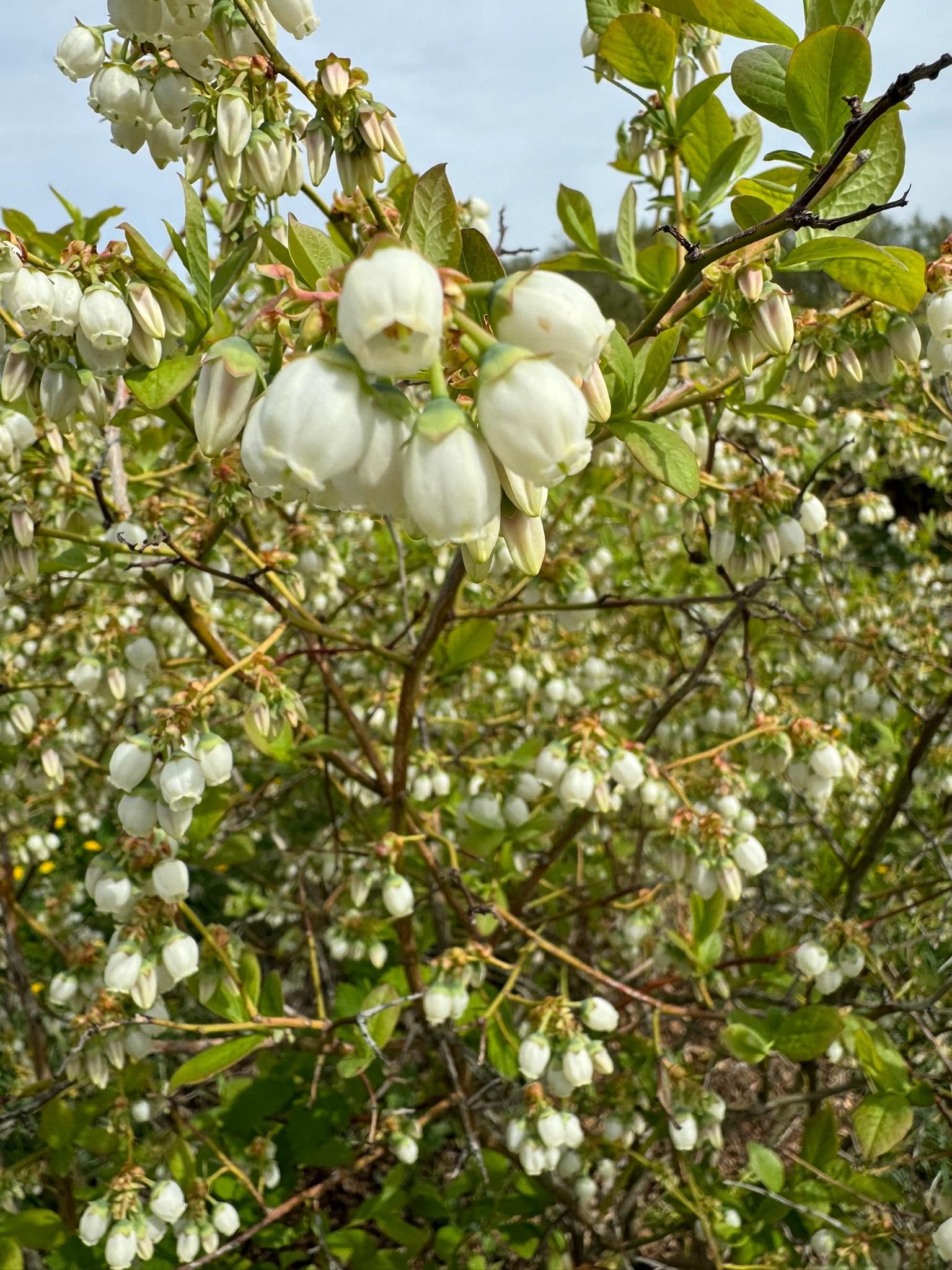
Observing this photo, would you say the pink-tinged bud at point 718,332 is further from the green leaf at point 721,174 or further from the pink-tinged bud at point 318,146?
the pink-tinged bud at point 318,146

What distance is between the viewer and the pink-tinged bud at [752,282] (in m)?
1.17

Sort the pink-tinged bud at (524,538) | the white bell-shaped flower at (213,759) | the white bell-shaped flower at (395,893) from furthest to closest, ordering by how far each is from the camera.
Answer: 1. the white bell-shaped flower at (395,893)
2. the white bell-shaped flower at (213,759)
3. the pink-tinged bud at (524,538)

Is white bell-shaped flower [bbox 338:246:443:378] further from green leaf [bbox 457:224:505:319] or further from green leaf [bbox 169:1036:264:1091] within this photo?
green leaf [bbox 169:1036:264:1091]

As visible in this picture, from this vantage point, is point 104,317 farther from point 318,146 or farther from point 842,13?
point 842,13

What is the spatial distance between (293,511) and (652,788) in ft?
5.56

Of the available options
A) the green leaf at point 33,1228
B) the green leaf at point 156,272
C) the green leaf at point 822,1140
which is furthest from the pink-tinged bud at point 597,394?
the green leaf at point 33,1228

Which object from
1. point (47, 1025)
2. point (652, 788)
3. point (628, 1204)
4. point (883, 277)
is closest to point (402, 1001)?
point (652, 788)

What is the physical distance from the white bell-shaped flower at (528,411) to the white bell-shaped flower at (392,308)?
0.17ft

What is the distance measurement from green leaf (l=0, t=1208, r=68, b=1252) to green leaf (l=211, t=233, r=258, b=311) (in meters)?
2.46

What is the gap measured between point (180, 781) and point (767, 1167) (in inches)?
67.9

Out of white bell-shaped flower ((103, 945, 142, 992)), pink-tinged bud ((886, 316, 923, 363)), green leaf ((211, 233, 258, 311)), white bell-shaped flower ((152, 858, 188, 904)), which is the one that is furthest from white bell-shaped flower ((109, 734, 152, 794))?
pink-tinged bud ((886, 316, 923, 363))

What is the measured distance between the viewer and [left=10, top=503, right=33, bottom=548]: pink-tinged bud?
5.78 ft

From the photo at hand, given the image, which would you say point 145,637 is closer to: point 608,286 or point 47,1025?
point 47,1025

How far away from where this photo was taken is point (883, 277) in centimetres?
103
